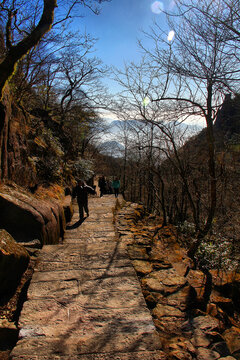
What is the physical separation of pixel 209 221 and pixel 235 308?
287 centimetres

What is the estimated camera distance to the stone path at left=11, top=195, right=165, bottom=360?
6.65 feet

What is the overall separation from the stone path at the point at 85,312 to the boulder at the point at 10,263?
254mm

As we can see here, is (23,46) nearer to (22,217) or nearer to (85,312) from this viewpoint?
(22,217)

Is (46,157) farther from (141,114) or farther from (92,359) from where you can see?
(92,359)


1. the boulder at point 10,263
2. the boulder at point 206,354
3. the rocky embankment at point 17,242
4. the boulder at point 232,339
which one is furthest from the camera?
the boulder at point 232,339

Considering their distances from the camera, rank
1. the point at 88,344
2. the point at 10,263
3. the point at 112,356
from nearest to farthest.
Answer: the point at 112,356 → the point at 88,344 → the point at 10,263

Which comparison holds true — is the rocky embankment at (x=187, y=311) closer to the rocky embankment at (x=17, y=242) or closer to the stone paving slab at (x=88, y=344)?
the stone paving slab at (x=88, y=344)

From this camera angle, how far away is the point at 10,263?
9.43 ft

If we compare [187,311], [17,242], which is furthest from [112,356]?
[17,242]

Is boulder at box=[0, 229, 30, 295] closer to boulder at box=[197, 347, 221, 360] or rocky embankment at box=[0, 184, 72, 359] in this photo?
rocky embankment at box=[0, 184, 72, 359]

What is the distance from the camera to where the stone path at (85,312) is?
2.03 m

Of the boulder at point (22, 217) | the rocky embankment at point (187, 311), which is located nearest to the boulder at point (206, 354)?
the rocky embankment at point (187, 311)

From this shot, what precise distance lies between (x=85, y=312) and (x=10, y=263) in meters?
1.22

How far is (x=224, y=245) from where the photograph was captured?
8.65 metres
